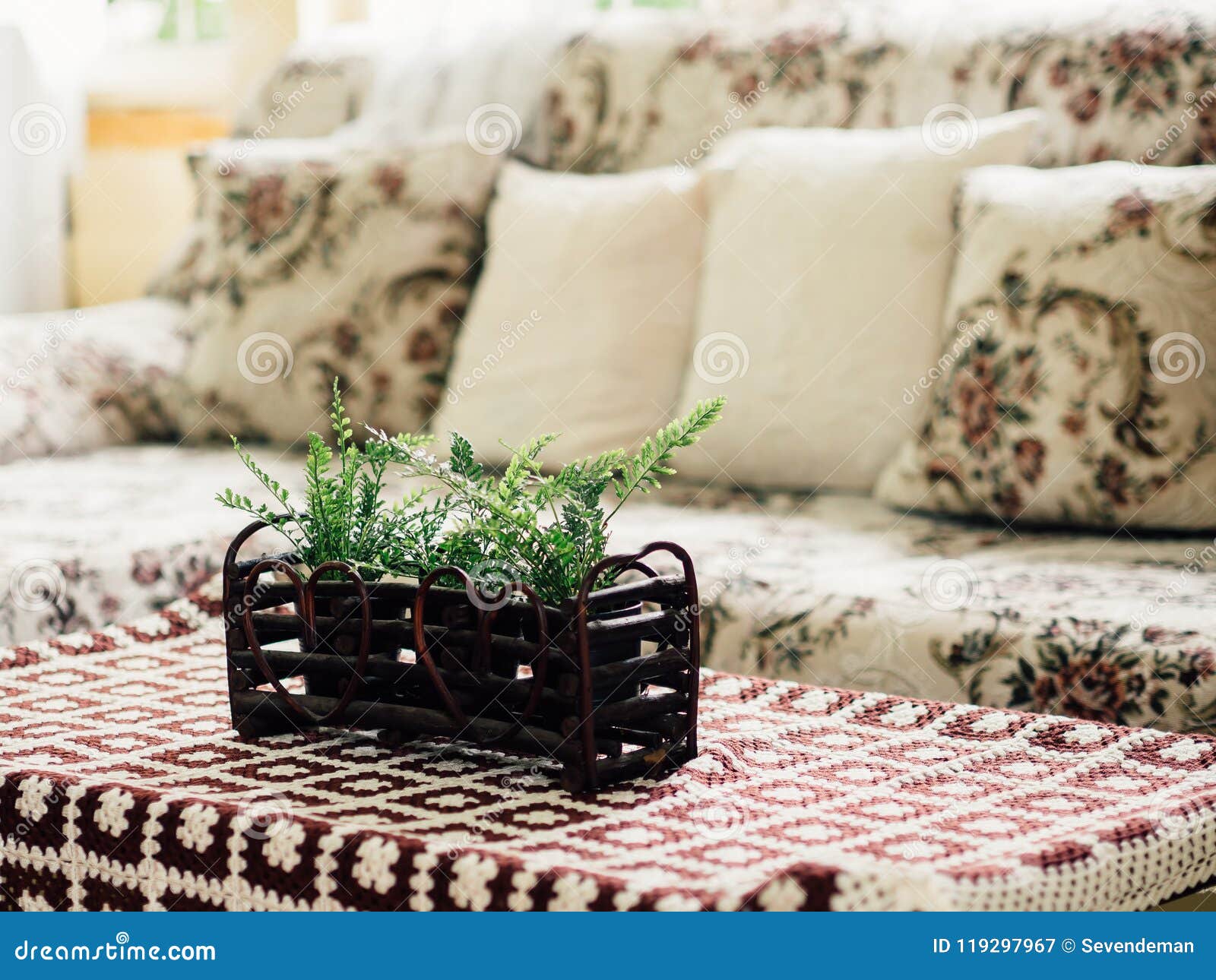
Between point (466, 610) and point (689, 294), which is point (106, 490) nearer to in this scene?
point (689, 294)

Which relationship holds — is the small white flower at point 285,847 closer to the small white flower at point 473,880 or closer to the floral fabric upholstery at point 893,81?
the small white flower at point 473,880

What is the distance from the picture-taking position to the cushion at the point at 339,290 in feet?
6.84

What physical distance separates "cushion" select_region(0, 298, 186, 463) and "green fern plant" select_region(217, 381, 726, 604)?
119 cm

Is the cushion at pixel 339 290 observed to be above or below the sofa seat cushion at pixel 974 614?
above

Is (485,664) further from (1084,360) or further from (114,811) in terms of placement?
(1084,360)

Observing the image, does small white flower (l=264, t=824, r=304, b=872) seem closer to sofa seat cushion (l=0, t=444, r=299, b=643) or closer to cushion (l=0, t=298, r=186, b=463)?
sofa seat cushion (l=0, t=444, r=299, b=643)

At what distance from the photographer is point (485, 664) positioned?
2.82 ft

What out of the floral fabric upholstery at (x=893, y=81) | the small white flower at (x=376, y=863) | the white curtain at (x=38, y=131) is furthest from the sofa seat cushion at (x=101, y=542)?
the white curtain at (x=38, y=131)

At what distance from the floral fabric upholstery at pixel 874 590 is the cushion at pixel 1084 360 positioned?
0.19 feet

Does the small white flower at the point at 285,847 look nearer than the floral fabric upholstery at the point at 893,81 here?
Yes

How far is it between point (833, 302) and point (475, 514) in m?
0.94

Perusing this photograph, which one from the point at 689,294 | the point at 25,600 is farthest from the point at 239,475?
the point at 689,294

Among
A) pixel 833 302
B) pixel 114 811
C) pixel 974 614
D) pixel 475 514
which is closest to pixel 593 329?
pixel 833 302

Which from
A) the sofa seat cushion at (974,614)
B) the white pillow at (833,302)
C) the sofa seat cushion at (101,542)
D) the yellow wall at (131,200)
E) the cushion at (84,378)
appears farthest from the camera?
the yellow wall at (131,200)
